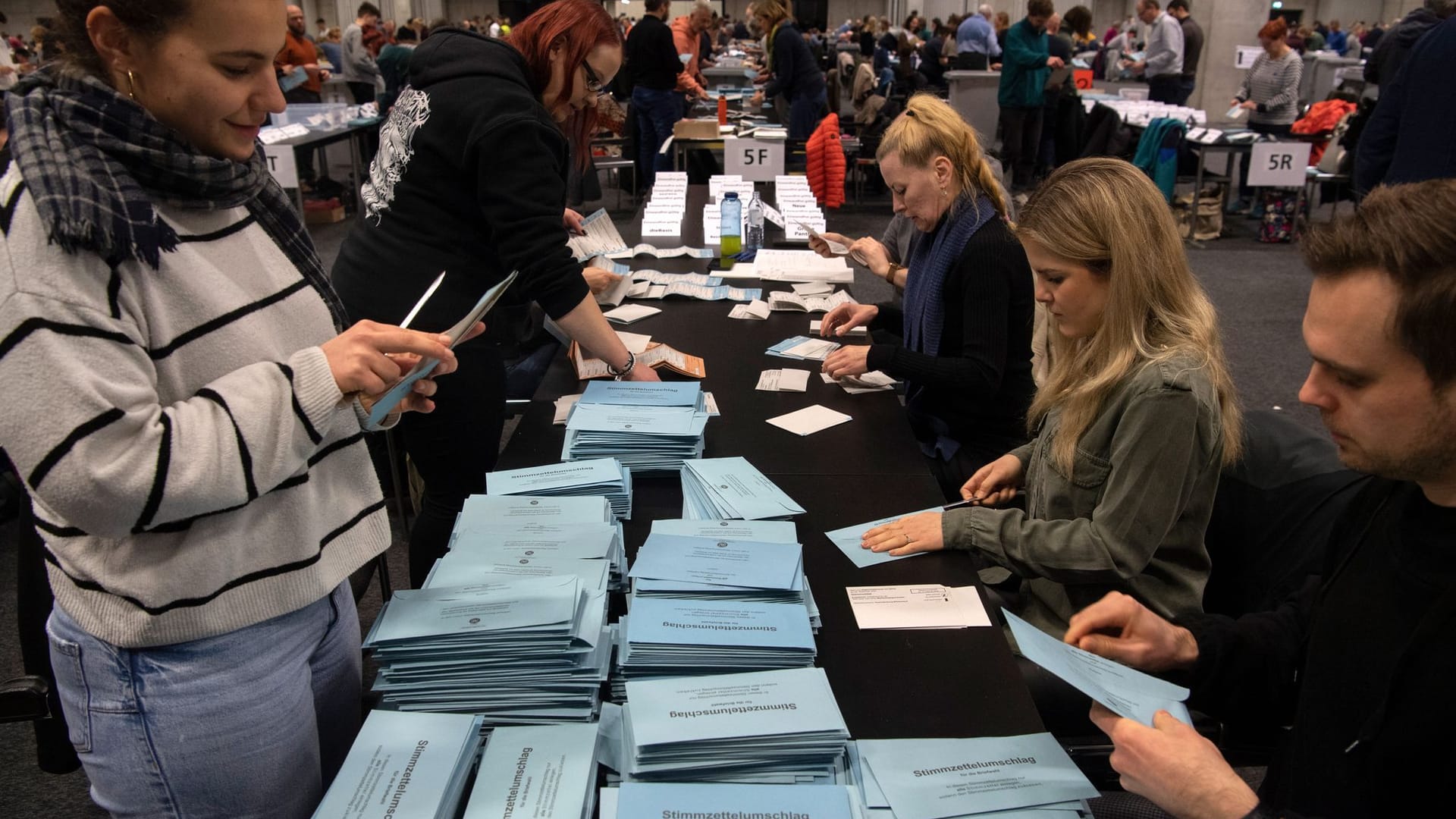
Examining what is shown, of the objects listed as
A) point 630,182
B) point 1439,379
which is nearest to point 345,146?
point 630,182

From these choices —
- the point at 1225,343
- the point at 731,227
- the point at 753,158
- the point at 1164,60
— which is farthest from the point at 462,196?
the point at 1164,60

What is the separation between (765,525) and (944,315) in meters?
1.04

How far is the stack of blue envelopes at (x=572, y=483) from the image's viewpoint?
1.66 metres

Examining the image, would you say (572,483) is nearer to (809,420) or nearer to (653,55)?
(809,420)

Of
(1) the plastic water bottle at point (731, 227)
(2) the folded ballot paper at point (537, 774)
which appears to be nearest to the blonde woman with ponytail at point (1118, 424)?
(2) the folded ballot paper at point (537, 774)

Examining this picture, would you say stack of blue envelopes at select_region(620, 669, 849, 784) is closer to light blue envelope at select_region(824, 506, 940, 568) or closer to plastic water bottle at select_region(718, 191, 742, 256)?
light blue envelope at select_region(824, 506, 940, 568)

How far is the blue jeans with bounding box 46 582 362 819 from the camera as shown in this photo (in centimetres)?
97

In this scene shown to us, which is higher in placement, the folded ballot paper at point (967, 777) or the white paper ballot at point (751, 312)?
the white paper ballot at point (751, 312)

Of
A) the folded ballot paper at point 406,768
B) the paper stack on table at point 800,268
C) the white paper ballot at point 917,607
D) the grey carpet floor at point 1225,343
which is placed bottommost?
the grey carpet floor at point 1225,343

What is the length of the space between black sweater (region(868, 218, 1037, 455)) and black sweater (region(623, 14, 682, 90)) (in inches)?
205

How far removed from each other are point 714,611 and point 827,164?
4.29m

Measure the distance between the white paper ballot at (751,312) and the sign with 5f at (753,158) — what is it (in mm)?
2370

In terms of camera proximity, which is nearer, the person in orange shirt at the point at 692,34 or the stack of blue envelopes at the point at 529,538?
the stack of blue envelopes at the point at 529,538

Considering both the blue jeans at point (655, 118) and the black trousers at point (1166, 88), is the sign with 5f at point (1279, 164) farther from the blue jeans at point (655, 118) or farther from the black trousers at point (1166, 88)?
the blue jeans at point (655, 118)
